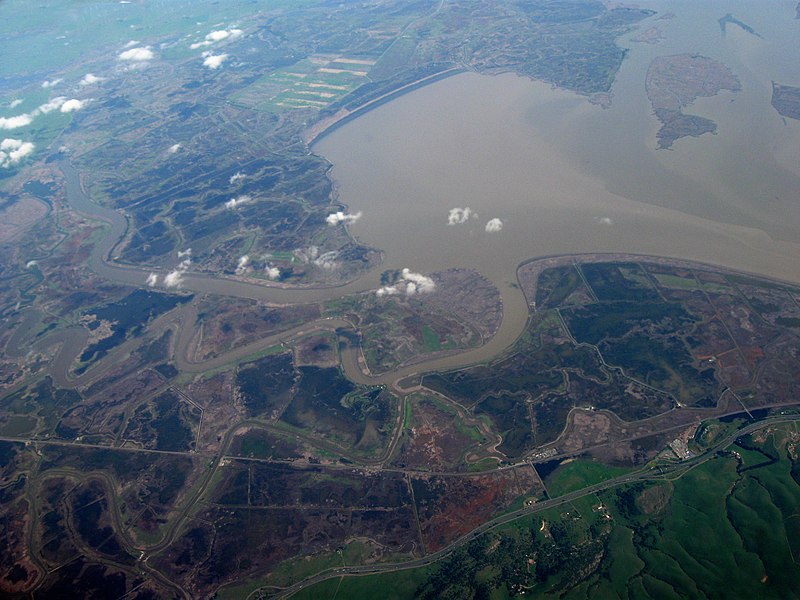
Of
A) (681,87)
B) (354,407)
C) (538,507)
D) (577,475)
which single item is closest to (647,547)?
(577,475)

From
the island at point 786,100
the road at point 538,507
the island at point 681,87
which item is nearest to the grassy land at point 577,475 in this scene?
the road at point 538,507

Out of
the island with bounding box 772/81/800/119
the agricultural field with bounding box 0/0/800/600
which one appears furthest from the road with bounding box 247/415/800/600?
the island with bounding box 772/81/800/119

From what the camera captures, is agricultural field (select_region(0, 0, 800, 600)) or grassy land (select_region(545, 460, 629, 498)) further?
grassy land (select_region(545, 460, 629, 498))

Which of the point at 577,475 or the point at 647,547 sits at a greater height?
the point at 577,475

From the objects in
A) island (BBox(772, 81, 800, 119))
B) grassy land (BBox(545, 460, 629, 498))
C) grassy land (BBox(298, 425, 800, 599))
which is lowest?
grassy land (BBox(298, 425, 800, 599))

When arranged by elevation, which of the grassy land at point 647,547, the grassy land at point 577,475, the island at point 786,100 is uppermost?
the island at point 786,100

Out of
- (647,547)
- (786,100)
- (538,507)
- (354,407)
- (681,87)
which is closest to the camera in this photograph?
(647,547)

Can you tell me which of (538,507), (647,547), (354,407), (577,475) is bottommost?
(647,547)

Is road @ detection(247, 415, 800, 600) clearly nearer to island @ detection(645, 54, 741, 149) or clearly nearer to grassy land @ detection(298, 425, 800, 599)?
grassy land @ detection(298, 425, 800, 599)

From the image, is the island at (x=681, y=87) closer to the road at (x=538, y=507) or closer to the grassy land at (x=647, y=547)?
the road at (x=538, y=507)

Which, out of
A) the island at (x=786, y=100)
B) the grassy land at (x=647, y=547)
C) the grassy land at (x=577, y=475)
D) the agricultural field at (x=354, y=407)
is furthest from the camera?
the island at (x=786, y=100)

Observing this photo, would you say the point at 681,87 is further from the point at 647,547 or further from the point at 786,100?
the point at 647,547
